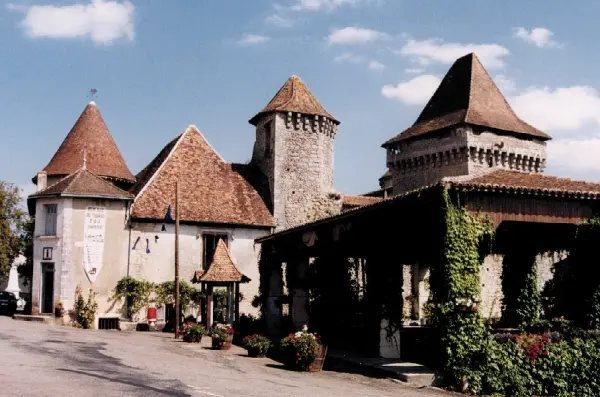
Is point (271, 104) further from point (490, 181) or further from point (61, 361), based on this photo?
point (61, 361)

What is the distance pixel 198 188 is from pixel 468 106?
15.3 meters

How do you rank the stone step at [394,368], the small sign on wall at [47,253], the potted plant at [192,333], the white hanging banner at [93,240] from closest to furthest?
the stone step at [394,368] → the potted plant at [192,333] → the white hanging banner at [93,240] → the small sign on wall at [47,253]

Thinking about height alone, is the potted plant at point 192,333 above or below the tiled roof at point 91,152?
below

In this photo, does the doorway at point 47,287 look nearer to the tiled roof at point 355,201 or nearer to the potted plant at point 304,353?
the tiled roof at point 355,201

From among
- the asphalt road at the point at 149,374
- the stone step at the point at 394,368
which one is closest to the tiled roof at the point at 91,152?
the asphalt road at the point at 149,374

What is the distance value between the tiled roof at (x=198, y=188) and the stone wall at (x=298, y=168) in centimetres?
110

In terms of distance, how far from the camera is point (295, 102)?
3278cm

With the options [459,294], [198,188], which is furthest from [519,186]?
[198,188]

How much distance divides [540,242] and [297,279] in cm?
1038

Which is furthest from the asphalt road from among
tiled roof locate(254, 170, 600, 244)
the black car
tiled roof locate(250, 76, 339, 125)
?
tiled roof locate(250, 76, 339, 125)

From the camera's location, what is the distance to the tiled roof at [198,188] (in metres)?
28.9

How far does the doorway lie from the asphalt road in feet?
26.9

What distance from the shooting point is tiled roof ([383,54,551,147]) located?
3275 cm

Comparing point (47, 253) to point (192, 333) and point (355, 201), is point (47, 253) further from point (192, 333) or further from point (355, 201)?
point (355, 201)
